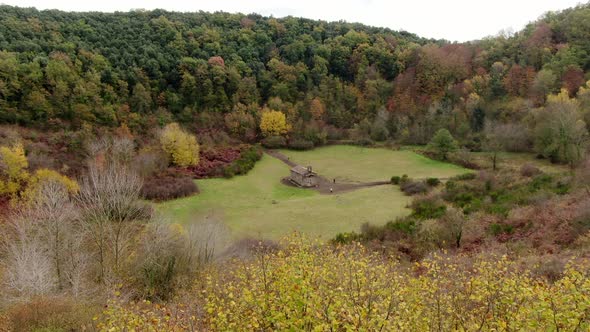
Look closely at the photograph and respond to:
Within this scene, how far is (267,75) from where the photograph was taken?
71125mm

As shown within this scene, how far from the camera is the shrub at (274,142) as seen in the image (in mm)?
61250

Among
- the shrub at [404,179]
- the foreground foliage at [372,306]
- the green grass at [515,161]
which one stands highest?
the foreground foliage at [372,306]

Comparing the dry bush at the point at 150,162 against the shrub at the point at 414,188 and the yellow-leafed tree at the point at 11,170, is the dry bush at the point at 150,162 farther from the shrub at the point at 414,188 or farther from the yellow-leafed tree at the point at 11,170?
the shrub at the point at 414,188

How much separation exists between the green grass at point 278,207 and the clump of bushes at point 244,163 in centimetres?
105

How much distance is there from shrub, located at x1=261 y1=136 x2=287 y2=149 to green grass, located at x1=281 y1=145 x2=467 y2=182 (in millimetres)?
1499

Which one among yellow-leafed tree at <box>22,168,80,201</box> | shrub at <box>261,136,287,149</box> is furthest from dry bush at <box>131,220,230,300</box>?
shrub at <box>261,136,287,149</box>

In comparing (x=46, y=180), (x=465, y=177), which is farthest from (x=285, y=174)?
(x=46, y=180)

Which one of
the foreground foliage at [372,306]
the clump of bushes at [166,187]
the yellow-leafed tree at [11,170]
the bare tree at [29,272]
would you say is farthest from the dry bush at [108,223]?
the clump of bushes at [166,187]

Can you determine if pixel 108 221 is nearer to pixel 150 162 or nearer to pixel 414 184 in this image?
pixel 150 162

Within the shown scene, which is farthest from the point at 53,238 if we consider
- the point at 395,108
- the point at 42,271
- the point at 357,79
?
the point at 357,79

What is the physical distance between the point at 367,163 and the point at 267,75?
87.3 feet

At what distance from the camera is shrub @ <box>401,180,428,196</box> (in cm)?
4197

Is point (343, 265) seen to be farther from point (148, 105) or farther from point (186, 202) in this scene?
point (148, 105)

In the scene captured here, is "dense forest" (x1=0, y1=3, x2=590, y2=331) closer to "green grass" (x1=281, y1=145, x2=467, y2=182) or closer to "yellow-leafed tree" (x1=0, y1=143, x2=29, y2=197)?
"yellow-leafed tree" (x1=0, y1=143, x2=29, y2=197)
